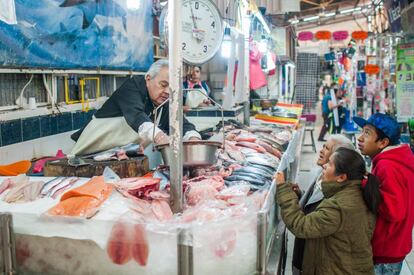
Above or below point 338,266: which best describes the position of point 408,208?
above

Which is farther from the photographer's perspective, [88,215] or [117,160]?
[117,160]

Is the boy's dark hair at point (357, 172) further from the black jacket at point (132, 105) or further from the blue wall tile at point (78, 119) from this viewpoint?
the blue wall tile at point (78, 119)

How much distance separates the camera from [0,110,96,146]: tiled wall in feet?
12.5

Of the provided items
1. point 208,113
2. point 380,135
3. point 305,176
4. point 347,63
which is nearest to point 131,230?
point 380,135

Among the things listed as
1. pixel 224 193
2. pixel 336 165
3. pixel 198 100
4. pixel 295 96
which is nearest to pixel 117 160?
pixel 224 193

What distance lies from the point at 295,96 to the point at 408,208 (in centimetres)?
1646

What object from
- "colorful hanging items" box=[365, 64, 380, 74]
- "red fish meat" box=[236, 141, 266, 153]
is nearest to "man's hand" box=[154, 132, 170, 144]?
"red fish meat" box=[236, 141, 266, 153]

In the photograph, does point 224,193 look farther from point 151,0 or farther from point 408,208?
point 151,0

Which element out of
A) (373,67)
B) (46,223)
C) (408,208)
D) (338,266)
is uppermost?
(373,67)

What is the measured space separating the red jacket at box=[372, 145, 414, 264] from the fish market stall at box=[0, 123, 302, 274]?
0.94 m

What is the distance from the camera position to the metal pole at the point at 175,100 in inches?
86.1

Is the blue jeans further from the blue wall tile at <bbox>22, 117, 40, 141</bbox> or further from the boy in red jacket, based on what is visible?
the blue wall tile at <bbox>22, 117, 40, 141</bbox>

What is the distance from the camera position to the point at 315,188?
344 cm

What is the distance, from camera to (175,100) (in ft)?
7.37
